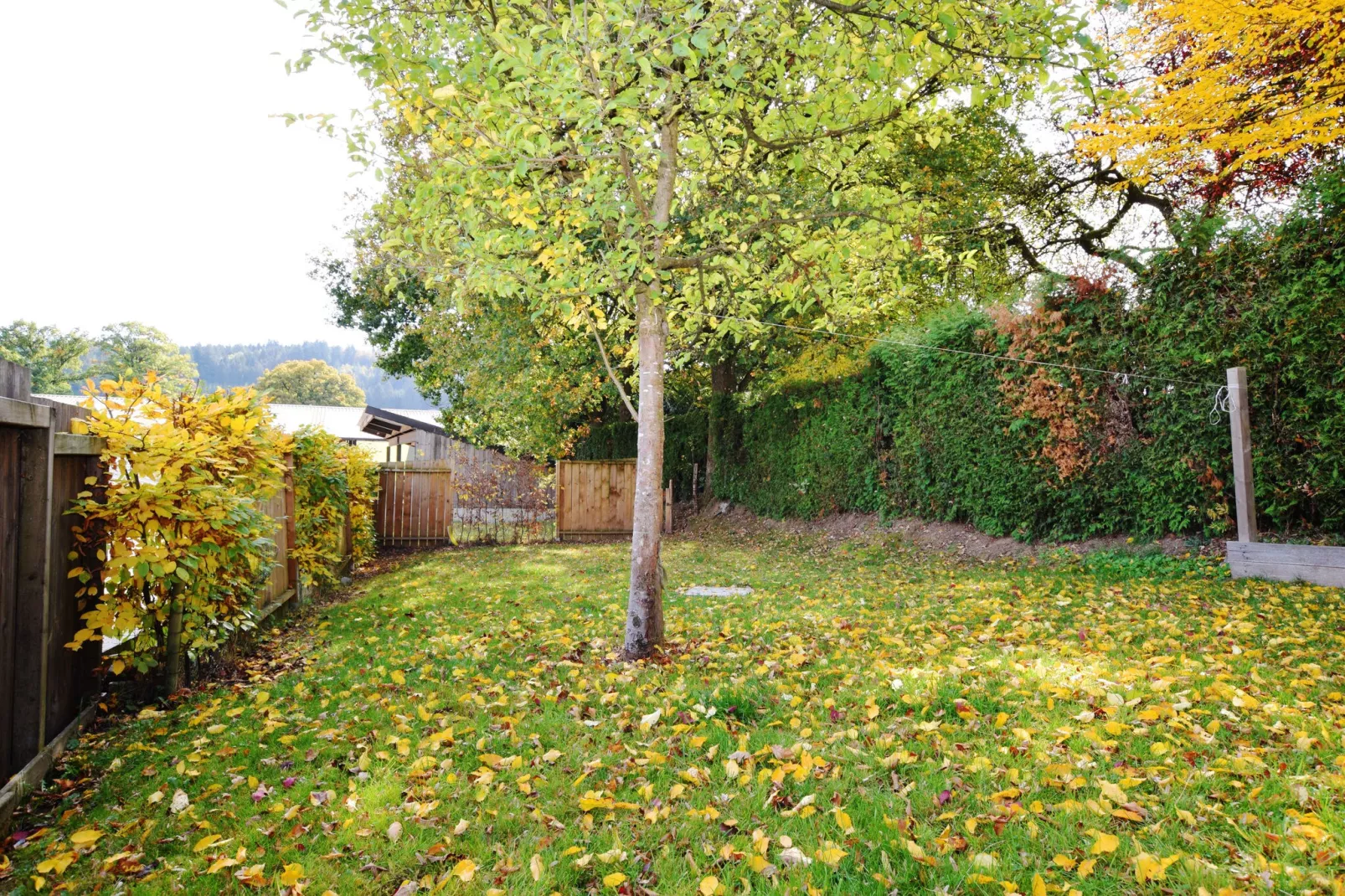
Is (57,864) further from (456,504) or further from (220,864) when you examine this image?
(456,504)

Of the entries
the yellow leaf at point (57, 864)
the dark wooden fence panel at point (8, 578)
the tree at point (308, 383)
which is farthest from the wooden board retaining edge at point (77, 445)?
the tree at point (308, 383)

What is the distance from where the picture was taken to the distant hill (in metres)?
118

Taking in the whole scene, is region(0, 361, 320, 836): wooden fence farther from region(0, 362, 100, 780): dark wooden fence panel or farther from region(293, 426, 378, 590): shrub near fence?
region(293, 426, 378, 590): shrub near fence

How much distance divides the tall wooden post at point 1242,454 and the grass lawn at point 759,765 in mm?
1139

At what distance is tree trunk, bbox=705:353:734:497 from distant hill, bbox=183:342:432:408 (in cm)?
9976

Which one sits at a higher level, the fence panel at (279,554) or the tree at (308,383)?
the tree at (308,383)

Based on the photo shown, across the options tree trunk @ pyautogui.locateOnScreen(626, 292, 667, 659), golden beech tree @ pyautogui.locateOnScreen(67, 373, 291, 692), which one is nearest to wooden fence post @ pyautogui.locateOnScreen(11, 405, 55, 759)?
golden beech tree @ pyautogui.locateOnScreen(67, 373, 291, 692)

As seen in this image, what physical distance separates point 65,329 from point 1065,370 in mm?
58755

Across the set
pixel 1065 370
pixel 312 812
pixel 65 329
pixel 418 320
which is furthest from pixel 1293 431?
pixel 65 329

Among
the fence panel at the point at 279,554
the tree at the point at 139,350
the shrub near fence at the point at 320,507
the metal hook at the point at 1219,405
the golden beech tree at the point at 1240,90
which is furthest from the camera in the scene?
the tree at the point at 139,350

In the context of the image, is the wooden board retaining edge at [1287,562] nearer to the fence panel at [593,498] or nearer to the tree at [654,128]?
the tree at [654,128]

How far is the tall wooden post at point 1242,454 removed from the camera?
6434 mm

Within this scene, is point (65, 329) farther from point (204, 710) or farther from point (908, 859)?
point (908, 859)

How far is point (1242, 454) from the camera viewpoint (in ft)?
21.2
